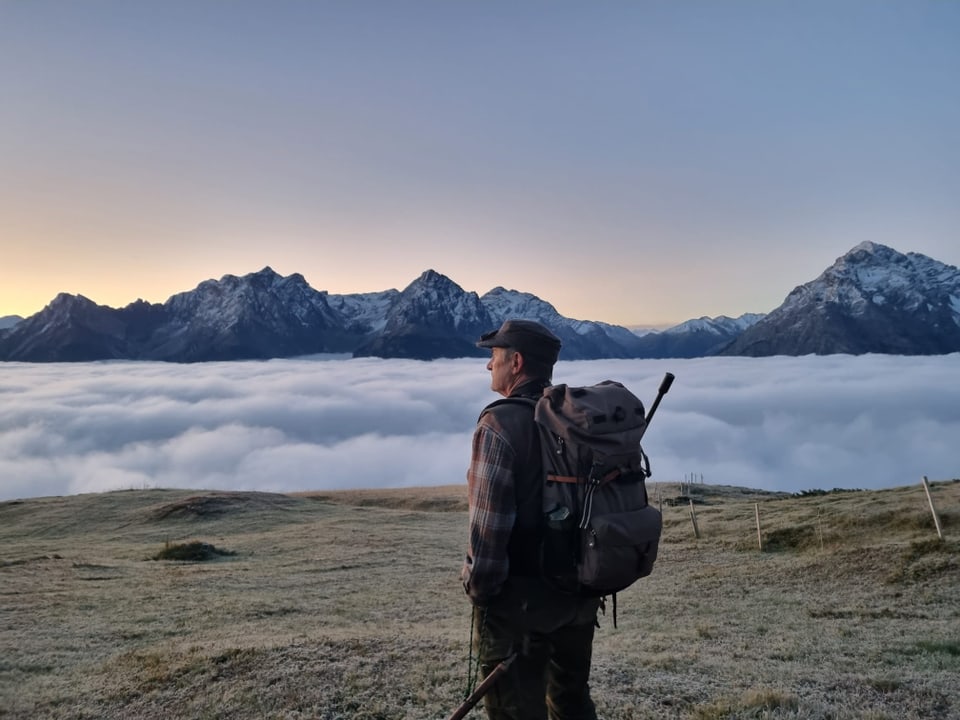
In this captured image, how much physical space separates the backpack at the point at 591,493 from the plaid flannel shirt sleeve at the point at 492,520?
0.31m

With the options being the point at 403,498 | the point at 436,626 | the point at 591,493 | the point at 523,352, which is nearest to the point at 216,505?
the point at 403,498

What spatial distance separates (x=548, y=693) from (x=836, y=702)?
5735mm

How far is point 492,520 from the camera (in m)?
4.42

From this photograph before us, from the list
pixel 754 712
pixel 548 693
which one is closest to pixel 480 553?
pixel 548 693

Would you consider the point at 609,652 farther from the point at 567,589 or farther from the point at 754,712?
the point at 567,589

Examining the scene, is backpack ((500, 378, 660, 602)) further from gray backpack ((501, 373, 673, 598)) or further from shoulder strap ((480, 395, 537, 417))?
shoulder strap ((480, 395, 537, 417))

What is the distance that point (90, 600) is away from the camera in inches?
773

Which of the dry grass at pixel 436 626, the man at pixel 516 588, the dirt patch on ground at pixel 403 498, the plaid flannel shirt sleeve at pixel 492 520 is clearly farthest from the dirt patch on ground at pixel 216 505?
the plaid flannel shirt sleeve at pixel 492 520

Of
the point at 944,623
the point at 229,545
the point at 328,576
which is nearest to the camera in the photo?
the point at 944,623

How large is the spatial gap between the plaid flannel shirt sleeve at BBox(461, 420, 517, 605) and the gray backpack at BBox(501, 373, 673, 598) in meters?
0.31

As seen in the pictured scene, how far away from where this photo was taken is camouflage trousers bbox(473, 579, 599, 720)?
14.9 feet

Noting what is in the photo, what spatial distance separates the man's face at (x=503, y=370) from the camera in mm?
5176

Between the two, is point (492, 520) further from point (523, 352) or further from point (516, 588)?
point (523, 352)

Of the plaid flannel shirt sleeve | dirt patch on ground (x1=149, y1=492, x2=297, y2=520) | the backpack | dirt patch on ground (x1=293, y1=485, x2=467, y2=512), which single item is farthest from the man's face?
dirt patch on ground (x1=293, y1=485, x2=467, y2=512)
